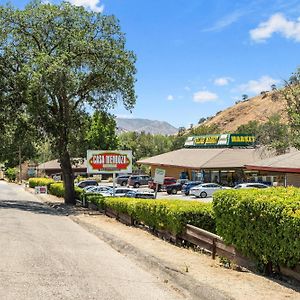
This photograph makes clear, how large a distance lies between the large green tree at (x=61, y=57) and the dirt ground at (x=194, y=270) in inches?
622

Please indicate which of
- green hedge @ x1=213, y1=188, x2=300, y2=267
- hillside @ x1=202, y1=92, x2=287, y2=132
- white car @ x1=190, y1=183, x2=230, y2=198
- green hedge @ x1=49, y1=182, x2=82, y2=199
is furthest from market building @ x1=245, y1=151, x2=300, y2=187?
hillside @ x1=202, y1=92, x2=287, y2=132

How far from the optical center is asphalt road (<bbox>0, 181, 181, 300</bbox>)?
832cm

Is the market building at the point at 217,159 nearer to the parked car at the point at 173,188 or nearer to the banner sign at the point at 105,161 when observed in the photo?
the parked car at the point at 173,188

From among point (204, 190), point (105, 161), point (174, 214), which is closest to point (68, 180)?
point (105, 161)

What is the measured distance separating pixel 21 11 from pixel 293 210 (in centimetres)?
2816

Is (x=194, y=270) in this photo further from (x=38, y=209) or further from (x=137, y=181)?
(x=137, y=181)

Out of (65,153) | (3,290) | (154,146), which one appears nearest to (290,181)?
(65,153)

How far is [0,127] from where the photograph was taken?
3384 centimetres

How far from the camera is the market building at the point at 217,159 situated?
5706cm

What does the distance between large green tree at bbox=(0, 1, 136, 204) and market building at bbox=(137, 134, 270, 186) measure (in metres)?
25.2

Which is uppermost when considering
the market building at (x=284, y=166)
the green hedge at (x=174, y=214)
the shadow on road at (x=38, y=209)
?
the market building at (x=284, y=166)

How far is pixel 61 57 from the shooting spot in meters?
29.6

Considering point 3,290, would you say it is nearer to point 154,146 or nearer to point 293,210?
point 293,210

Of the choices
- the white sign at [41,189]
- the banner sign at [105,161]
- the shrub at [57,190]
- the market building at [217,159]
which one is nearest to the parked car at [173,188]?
the market building at [217,159]
